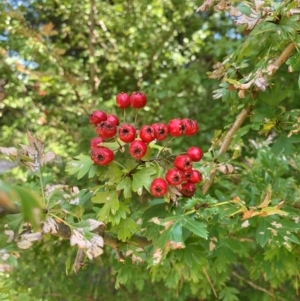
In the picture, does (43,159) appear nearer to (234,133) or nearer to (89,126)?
(234,133)

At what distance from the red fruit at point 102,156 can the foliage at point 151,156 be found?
0.09 ft

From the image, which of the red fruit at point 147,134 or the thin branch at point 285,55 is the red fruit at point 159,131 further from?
the thin branch at point 285,55

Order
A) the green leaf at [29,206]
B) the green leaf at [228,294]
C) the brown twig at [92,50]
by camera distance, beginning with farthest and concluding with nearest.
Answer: the brown twig at [92,50] → the green leaf at [228,294] → the green leaf at [29,206]

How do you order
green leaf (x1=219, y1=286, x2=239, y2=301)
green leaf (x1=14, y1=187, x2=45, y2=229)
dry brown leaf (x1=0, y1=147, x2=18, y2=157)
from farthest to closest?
green leaf (x1=219, y1=286, x2=239, y2=301), dry brown leaf (x1=0, y1=147, x2=18, y2=157), green leaf (x1=14, y1=187, x2=45, y2=229)

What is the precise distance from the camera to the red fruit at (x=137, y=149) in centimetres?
89

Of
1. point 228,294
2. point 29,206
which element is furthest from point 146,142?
point 228,294

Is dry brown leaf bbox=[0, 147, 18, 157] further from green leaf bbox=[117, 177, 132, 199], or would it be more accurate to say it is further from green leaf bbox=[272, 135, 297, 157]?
green leaf bbox=[272, 135, 297, 157]

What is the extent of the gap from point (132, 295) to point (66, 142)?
86 centimetres

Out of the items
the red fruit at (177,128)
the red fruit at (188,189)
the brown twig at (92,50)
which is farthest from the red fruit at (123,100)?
the brown twig at (92,50)

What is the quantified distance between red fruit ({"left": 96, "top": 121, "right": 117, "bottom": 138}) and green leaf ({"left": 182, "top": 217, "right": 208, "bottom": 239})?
229mm

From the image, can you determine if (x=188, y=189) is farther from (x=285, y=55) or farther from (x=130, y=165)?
(x=285, y=55)

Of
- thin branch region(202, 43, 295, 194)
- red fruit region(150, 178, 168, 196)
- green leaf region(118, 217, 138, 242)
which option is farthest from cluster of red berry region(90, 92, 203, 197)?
thin branch region(202, 43, 295, 194)

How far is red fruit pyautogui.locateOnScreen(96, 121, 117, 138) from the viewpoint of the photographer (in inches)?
36.2

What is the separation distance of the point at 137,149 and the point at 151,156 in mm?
104
